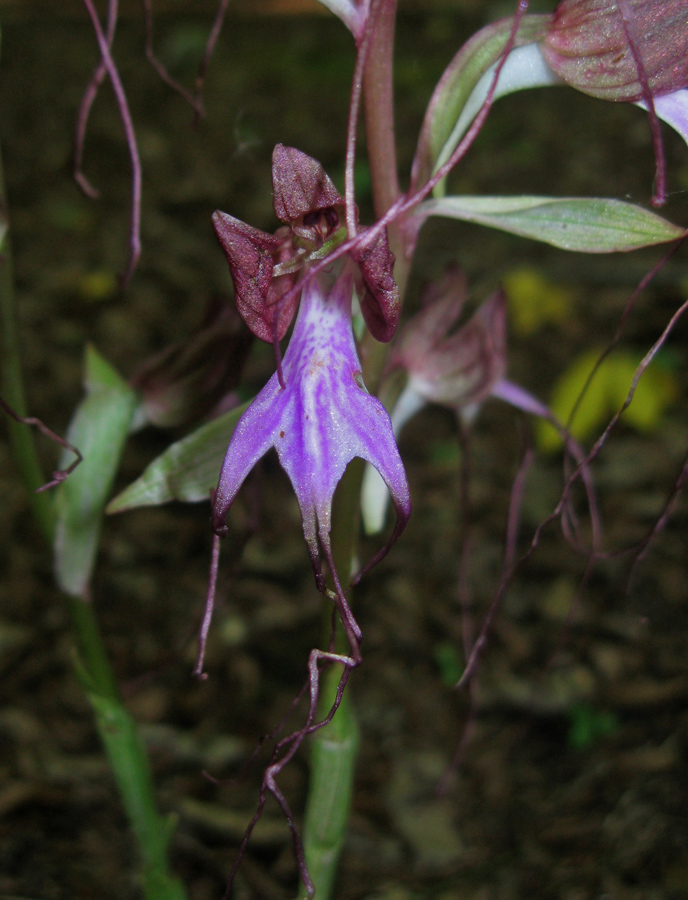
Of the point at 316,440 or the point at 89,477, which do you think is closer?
the point at 316,440

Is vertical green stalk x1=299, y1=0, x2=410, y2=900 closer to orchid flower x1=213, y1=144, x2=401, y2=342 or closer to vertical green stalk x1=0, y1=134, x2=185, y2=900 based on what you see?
orchid flower x1=213, y1=144, x2=401, y2=342

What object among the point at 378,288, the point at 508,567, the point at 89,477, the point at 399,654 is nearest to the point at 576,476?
the point at 508,567

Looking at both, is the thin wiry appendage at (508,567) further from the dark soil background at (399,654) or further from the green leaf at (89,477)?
the green leaf at (89,477)

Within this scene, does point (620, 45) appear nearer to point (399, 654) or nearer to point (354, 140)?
point (354, 140)

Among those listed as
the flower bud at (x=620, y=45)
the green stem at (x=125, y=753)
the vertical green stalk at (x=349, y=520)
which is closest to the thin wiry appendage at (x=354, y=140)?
the vertical green stalk at (x=349, y=520)

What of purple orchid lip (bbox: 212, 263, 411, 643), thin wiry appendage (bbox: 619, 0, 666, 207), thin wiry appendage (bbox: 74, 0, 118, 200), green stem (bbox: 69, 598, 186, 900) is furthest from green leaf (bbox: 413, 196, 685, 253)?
green stem (bbox: 69, 598, 186, 900)
